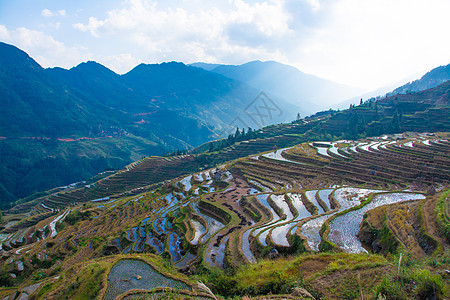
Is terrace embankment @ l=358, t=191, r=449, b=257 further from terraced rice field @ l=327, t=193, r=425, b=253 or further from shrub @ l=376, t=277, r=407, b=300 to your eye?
shrub @ l=376, t=277, r=407, b=300

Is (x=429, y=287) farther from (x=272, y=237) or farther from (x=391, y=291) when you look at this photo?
(x=272, y=237)

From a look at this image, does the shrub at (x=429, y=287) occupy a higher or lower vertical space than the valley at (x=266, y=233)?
higher

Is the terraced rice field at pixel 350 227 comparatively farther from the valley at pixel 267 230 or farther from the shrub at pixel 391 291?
the shrub at pixel 391 291

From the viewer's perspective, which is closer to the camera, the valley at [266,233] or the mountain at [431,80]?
the valley at [266,233]

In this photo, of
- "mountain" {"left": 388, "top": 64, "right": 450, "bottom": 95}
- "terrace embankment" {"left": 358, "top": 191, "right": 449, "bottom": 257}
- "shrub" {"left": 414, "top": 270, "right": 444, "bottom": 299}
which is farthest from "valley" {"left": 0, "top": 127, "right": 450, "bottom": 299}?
"mountain" {"left": 388, "top": 64, "right": 450, "bottom": 95}

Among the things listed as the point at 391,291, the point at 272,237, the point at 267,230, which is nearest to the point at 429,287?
the point at 391,291

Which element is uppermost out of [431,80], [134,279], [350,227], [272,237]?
[431,80]

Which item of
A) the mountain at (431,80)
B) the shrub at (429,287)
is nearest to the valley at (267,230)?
the shrub at (429,287)

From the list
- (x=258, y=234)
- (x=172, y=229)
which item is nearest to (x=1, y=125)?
(x=172, y=229)

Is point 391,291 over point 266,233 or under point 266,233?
over
